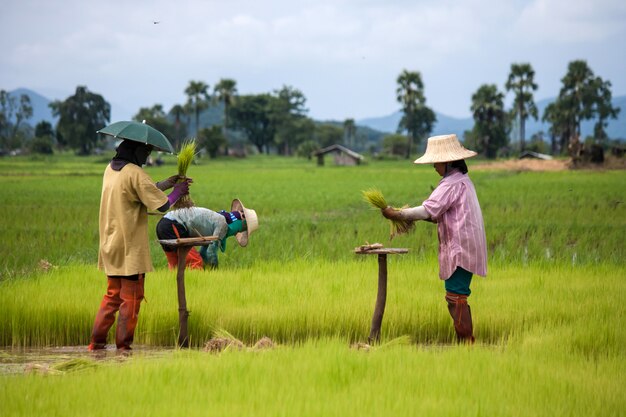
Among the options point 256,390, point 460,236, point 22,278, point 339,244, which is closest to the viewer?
point 256,390

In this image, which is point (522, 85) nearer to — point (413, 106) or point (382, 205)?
point (413, 106)

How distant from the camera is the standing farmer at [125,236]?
5.25 metres

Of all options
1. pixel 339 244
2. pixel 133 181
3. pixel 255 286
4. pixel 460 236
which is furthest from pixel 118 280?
pixel 339 244

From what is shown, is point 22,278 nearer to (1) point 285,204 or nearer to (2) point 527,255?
(2) point 527,255

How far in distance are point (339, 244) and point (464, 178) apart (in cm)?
487

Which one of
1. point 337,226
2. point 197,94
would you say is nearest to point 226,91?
point 197,94

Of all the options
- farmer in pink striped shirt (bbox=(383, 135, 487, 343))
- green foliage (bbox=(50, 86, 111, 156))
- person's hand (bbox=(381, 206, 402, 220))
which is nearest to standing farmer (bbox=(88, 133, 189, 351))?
person's hand (bbox=(381, 206, 402, 220))

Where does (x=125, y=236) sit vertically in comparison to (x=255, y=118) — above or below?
below

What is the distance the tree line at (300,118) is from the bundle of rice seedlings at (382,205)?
51516 mm

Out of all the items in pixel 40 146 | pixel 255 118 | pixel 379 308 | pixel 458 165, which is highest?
pixel 255 118

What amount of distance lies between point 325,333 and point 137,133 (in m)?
1.82

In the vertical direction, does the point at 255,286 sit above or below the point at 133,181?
below

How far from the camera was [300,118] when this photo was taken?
281ft

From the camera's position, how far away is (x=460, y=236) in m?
5.30
